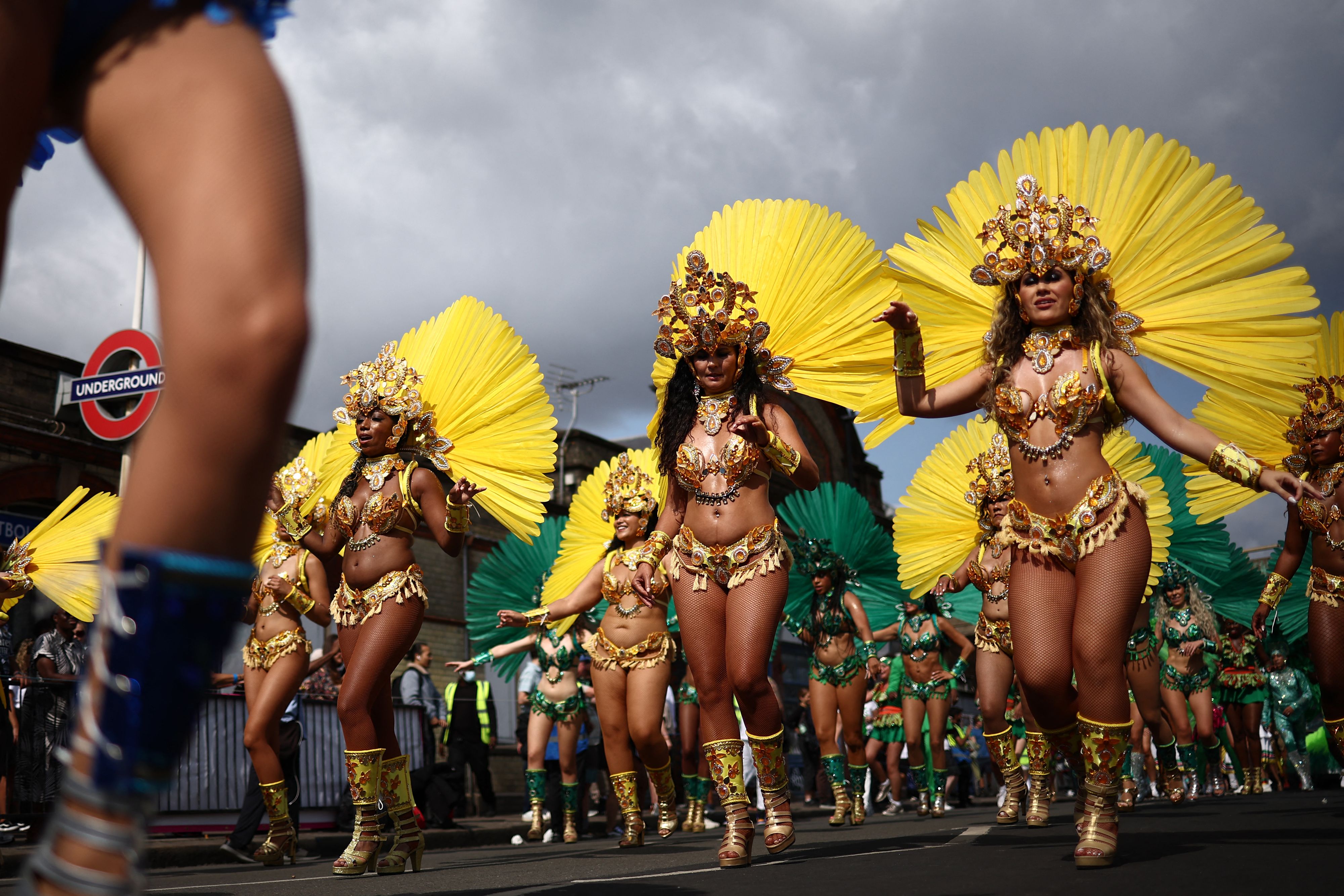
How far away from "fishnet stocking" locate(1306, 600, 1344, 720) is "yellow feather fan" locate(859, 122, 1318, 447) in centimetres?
146

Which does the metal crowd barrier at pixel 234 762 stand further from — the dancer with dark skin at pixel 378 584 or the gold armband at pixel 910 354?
the gold armband at pixel 910 354

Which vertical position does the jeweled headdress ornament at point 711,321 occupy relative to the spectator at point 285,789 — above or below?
above

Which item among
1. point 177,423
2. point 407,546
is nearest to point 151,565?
point 177,423

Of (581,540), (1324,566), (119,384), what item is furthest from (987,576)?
(119,384)

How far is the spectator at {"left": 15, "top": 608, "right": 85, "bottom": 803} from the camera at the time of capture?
8969 mm

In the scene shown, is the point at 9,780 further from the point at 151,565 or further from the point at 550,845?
the point at 151,565

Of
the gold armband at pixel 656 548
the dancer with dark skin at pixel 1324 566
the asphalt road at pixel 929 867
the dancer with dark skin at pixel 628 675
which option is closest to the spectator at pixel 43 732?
the asphalt road at pixel 929 867

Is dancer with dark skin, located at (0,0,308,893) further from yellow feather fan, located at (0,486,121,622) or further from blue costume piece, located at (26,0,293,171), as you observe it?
yellow feather fan, located at (0,486,121,622)

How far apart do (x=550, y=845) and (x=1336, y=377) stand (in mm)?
6678

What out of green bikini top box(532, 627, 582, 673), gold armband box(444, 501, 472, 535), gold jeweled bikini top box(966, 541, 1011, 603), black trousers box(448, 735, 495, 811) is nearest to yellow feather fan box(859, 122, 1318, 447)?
gold armband box(444, 501, 472, 535)

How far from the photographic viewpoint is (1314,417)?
6.84 metres

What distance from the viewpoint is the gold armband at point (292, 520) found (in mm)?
6820

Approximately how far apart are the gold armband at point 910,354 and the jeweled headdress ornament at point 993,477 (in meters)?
3.21

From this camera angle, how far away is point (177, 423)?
45.3 inches
